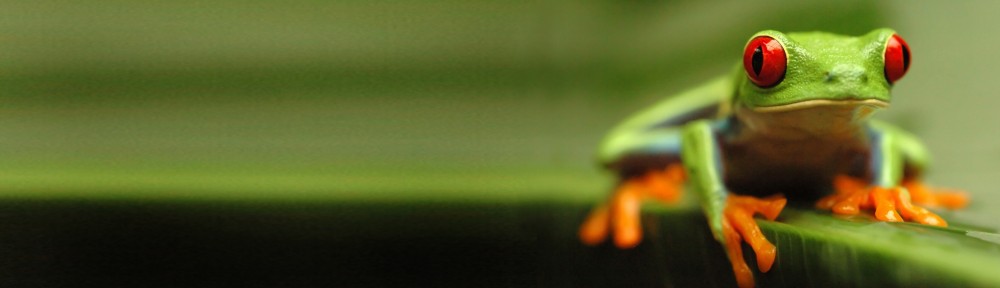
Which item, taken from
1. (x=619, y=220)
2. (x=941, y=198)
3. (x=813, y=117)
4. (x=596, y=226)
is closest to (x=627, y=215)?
(x=619, y=220)

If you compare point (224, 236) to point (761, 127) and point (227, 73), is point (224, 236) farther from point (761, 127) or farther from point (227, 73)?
point (761, 127)

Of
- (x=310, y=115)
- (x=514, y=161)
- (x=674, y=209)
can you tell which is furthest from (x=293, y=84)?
(x=674, y=209)

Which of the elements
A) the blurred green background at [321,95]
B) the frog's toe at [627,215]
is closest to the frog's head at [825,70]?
the blurred green background at [321,95]

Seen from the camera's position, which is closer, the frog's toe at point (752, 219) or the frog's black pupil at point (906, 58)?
the frog's toe at point (752, 219)

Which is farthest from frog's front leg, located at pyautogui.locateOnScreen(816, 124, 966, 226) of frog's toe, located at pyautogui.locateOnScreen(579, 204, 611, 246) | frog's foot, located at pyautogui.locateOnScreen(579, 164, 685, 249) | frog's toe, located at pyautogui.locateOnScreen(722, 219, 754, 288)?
frog's toe, located at pyautogui.locateOnScreen(579, 204, 611, 246)

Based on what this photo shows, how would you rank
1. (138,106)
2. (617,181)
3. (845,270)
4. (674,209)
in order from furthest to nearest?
(617,181) < (138,106) < (674,209) < (845,270)

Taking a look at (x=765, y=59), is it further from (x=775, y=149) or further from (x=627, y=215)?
(x=627, y=215)

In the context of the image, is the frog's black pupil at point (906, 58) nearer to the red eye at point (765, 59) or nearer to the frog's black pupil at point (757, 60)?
the frog's black pupil at point (757, 60)
